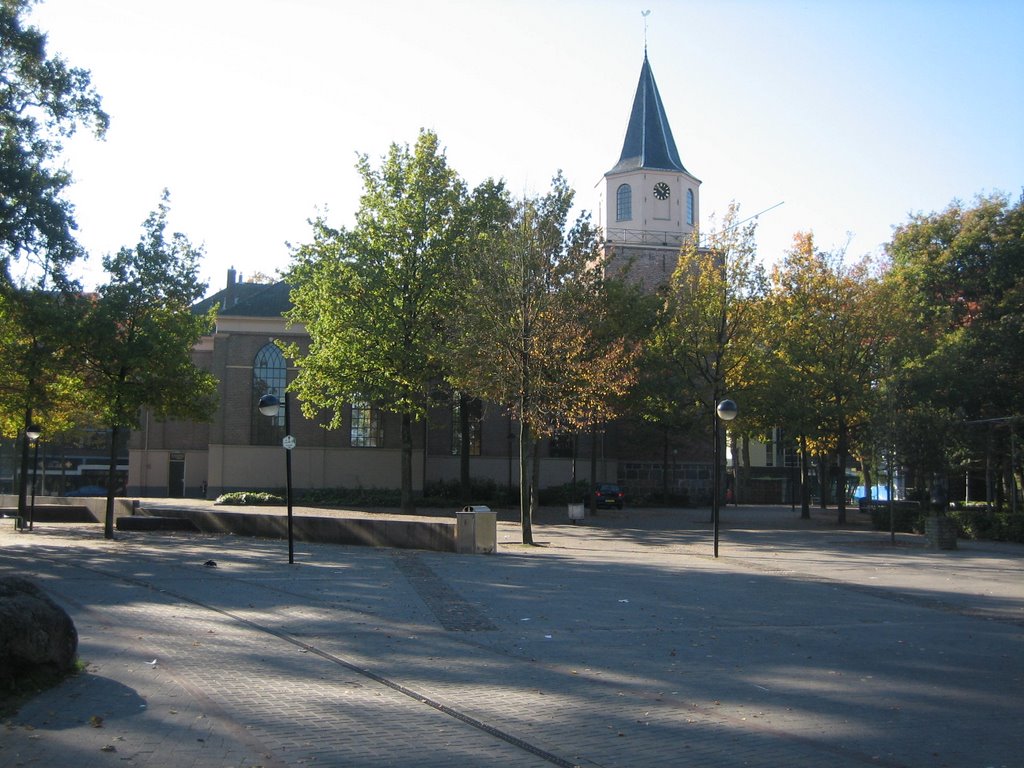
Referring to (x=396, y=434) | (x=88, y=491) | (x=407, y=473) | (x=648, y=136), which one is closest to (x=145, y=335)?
(x=407, y=473)

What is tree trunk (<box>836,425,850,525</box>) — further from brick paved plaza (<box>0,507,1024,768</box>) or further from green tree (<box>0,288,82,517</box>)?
green tree (<box>0,288,82,517</box>)

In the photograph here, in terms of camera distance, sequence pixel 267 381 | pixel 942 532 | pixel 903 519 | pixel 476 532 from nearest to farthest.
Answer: pixel 476 532 → pixel 942 532 → pixel 903 519 → pixel 267 381

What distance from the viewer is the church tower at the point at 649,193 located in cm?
6119

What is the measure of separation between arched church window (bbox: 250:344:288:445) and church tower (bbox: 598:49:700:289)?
2362 cm

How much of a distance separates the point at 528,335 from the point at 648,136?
40.2 meters

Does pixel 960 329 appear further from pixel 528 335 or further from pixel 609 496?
pixel 528 335

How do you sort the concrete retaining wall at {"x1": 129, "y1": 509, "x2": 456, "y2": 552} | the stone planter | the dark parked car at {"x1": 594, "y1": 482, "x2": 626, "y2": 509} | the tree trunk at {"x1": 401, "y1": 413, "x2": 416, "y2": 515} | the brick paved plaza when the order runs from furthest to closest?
the dark parked car at {"x1": 594, "y1": 482, "x2": 626, "y2": 509}
the tree trunk at {"x1": 401, "y1": 413, "x2": 416, "y2": 515}
the stone planter
the concrete retaining wall at {"x1": 129, "y1": 509, "x2": 456, "y2": 552}
the brick paved plaza

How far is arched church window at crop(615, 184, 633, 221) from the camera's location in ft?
204

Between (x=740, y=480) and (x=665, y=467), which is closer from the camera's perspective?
(x=665, y=467)

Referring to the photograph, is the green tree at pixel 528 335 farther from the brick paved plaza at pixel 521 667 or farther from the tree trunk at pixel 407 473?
the tree trunk at pixel 407 473

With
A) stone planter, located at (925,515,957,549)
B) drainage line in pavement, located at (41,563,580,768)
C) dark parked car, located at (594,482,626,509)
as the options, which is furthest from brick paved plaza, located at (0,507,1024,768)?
dark parked car, located at (594,482,626,509)

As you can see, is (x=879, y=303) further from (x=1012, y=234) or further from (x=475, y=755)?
(x=475, y=755)

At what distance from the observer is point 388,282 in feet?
120

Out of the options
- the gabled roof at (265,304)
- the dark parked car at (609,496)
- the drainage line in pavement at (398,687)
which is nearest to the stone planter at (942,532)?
the drainage line in pavement at (398,687)
